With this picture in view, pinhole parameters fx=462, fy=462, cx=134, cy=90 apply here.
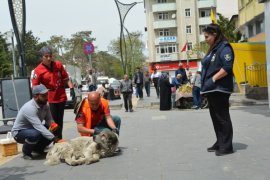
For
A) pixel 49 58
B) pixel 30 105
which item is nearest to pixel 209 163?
pixel 30 105

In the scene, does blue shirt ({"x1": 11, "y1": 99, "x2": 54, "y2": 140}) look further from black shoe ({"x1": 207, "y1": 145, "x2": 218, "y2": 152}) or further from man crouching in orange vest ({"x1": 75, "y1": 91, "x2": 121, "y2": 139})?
black shoe ({"x1": 207, "y1": 145, "x2": 218, "y2": 152})

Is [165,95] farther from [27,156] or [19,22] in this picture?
[27,156]

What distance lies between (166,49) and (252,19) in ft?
167

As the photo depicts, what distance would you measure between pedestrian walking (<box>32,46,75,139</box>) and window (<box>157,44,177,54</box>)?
70.5m

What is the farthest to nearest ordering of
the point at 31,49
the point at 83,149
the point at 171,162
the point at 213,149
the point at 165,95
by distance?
the point at 31,49
the point at 165,95
the point at 213,149
the point at 83,149
the point at 171,162

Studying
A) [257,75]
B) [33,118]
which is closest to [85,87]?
[257,75]

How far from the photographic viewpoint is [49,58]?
8320 millimetres

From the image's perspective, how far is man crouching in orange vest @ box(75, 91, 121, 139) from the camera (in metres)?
7.65

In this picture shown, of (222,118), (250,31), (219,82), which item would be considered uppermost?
(250,31)

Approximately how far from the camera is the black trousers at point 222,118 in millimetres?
6883

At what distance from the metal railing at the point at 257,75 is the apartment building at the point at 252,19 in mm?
4962

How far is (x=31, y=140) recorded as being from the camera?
753 cm

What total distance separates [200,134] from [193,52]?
6247 cm

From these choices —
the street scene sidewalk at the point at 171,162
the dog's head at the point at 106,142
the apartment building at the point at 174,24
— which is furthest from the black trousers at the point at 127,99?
the apartment building at the point at 174,24
